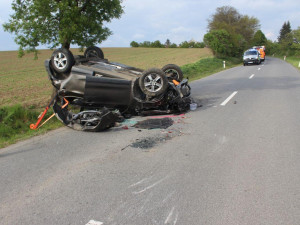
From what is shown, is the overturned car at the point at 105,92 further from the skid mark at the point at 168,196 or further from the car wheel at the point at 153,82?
the skid mark at the point at 168,196

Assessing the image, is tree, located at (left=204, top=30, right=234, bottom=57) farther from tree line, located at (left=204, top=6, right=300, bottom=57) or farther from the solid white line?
the solid white line

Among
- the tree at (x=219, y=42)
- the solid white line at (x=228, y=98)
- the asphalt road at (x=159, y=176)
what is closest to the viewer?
the asphalt road at (x=159, y=176)

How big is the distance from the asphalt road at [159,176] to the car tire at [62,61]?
1.88 metres

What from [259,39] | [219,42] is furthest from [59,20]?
[259,39]

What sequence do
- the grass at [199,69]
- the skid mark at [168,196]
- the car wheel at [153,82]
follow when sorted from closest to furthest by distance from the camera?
the skid mark at [168,196]
the car wheel at [153,82]
the grass at [199,69]

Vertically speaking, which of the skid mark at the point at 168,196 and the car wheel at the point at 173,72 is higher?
the car wheel at the point at 173,72

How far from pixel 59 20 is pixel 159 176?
6408 millimetres

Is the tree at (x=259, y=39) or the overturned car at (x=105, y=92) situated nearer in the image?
the overturned car at (x=105, y=92)

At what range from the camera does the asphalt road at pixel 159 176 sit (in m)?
2.82

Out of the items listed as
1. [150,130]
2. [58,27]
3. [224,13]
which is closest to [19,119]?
[58,27]

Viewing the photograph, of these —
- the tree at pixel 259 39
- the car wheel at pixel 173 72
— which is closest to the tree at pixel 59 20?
the car wheel at pixel 173 72

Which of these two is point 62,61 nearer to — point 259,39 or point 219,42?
point 219,42

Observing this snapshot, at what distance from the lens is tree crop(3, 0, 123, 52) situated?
25.1 ft

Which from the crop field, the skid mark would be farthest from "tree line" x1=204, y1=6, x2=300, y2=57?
the skid mark
